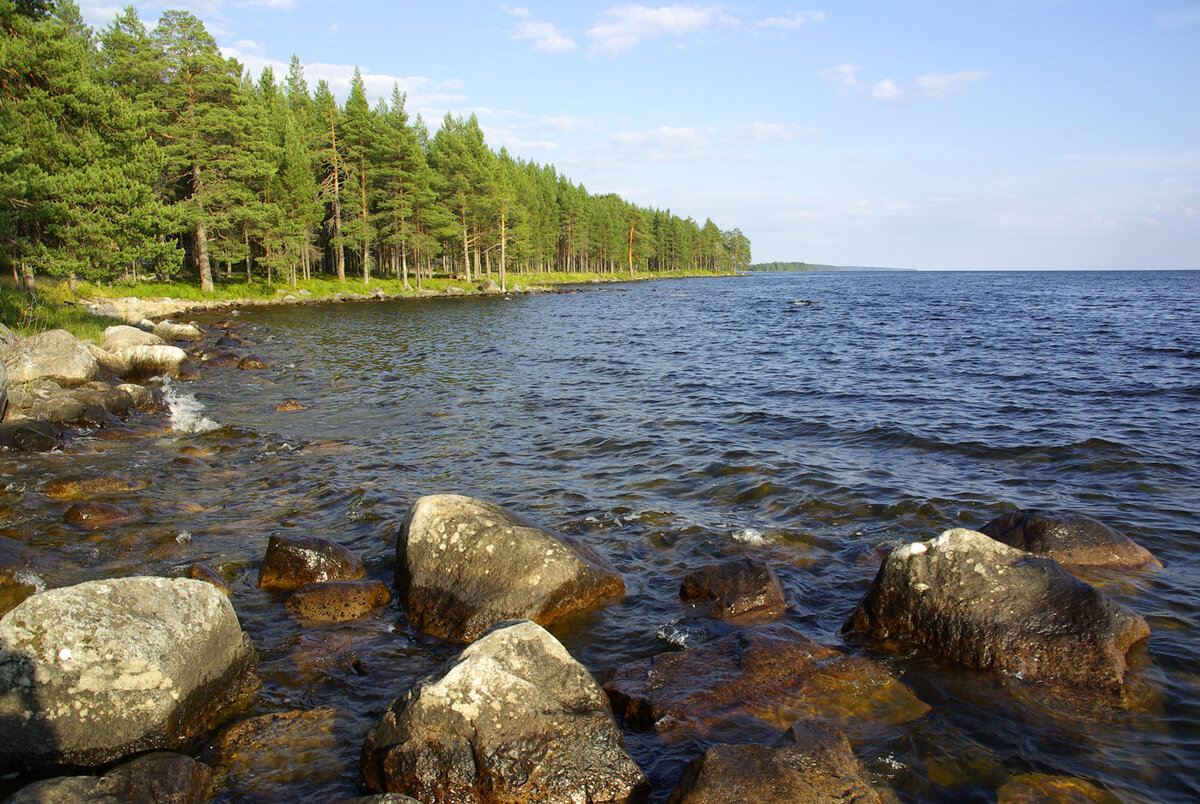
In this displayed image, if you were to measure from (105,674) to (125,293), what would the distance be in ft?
150

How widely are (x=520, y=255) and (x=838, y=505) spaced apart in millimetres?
90620

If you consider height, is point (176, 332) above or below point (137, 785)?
above

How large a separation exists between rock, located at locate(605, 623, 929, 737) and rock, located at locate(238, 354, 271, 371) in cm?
2261

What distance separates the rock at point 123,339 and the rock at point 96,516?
594 inches

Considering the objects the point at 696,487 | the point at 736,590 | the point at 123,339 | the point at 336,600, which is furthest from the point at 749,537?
the point at 123,339

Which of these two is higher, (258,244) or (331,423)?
(258,244)

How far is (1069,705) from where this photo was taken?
591 centimetres

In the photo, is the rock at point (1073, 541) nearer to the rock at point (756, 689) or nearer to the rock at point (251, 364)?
the rock at point (756, 689)

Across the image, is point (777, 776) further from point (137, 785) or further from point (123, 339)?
point (123, 339)

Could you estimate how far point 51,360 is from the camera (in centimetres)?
1714

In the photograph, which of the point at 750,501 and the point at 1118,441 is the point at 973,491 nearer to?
the point at 750,501

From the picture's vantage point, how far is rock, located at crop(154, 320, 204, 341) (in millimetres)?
30172

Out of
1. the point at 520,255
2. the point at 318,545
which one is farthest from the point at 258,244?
the point at 318,545

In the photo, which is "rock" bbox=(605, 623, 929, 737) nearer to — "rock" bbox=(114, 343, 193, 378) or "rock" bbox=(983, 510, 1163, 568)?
"rock" bbox=(983, 510, 1163, 568)
